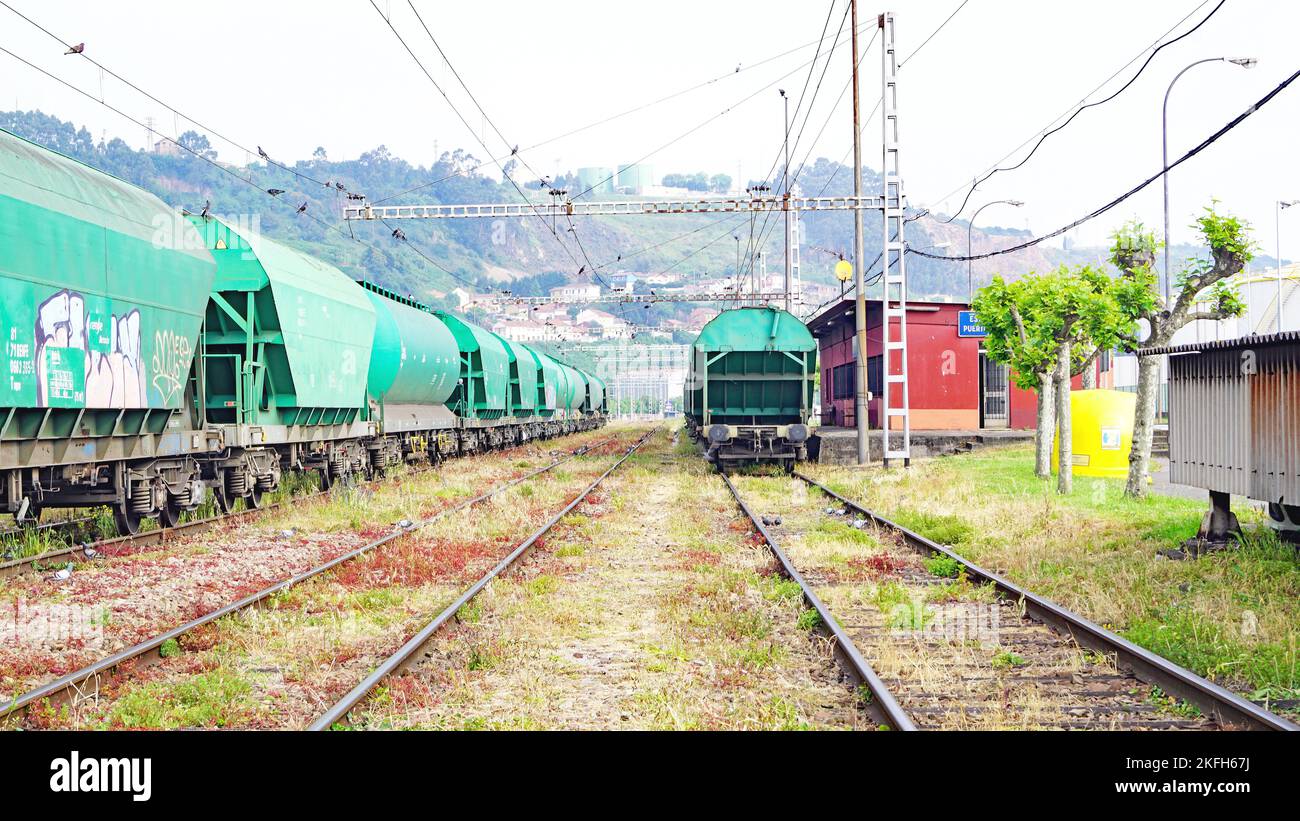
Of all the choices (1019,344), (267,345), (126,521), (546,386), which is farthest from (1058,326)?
(546,386)

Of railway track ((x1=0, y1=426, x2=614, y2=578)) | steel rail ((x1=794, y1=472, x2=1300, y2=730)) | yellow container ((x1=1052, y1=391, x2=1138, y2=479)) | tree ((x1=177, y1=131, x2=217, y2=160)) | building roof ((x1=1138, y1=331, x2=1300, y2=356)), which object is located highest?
tree ((x1=177, y1=131, x2=217, y2=160))

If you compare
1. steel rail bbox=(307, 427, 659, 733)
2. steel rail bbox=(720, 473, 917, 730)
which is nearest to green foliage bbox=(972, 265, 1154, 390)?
steel rail bbox=(720, 473, 917, 730)

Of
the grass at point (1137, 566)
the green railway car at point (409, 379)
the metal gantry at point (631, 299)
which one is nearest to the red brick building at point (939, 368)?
the green railway car at point (409, 379)

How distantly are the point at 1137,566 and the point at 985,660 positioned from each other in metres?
3.71

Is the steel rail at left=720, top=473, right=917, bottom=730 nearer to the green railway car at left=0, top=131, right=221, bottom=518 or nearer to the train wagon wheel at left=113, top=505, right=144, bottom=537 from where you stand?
the green railway car at left=0, top=131, right=221, bottom=518

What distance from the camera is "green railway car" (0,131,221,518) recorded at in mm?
9031

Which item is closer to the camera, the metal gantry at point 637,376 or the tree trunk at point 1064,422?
the tree trunk at point 1064,422

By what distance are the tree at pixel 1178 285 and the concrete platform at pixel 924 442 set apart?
1056 cm

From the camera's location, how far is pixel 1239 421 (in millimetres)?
10141

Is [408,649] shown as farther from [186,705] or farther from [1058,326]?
[1058,326]

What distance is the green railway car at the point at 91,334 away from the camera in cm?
903

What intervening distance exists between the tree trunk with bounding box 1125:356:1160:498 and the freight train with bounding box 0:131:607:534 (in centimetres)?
1207

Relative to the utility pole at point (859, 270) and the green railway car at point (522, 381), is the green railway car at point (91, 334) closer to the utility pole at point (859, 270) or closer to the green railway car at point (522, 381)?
the utility pole at point (859, 270)
